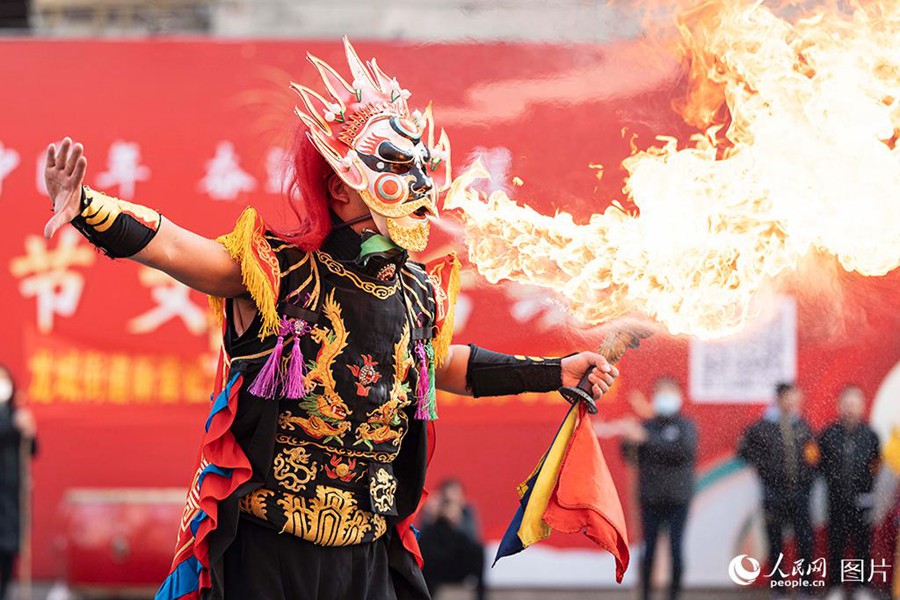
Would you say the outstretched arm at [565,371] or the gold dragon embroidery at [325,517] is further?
the outstretched arm at [565,371]

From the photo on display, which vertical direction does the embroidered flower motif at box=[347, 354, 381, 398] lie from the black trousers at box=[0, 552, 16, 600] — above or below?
above

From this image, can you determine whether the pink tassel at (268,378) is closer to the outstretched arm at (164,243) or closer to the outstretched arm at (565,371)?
the outstretched arm at (164,243)

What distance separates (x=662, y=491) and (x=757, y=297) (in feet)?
10.1

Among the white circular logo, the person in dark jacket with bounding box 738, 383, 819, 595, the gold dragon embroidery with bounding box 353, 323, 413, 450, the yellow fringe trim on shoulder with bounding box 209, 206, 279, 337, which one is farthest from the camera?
the person in dark jacket with bounding box 738, 383, 819, 595

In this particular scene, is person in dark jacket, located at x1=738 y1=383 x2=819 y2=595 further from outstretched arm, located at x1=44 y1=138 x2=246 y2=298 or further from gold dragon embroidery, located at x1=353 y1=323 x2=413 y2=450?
outstretched arm, located at x1=44 y1=138 x2=246 y2=298

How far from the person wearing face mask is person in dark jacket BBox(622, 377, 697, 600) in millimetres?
3078

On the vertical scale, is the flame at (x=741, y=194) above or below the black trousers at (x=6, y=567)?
above

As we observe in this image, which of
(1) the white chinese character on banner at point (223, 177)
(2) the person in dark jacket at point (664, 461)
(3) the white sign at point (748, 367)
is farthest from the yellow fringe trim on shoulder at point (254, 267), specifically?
(1) the white chinese character on banner at point (223, 177)

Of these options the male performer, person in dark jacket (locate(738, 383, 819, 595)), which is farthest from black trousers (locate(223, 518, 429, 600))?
person in dark jacket (locate(738, 383, 819, 595))

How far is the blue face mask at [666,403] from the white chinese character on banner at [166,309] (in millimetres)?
2415

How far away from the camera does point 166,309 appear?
23.7 feet

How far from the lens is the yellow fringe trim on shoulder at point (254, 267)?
2.95m

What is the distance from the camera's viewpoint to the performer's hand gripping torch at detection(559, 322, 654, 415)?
10.8 feet

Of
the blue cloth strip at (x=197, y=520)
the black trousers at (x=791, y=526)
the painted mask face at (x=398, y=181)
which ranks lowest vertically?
the black trousers at (x=791, y=526)
